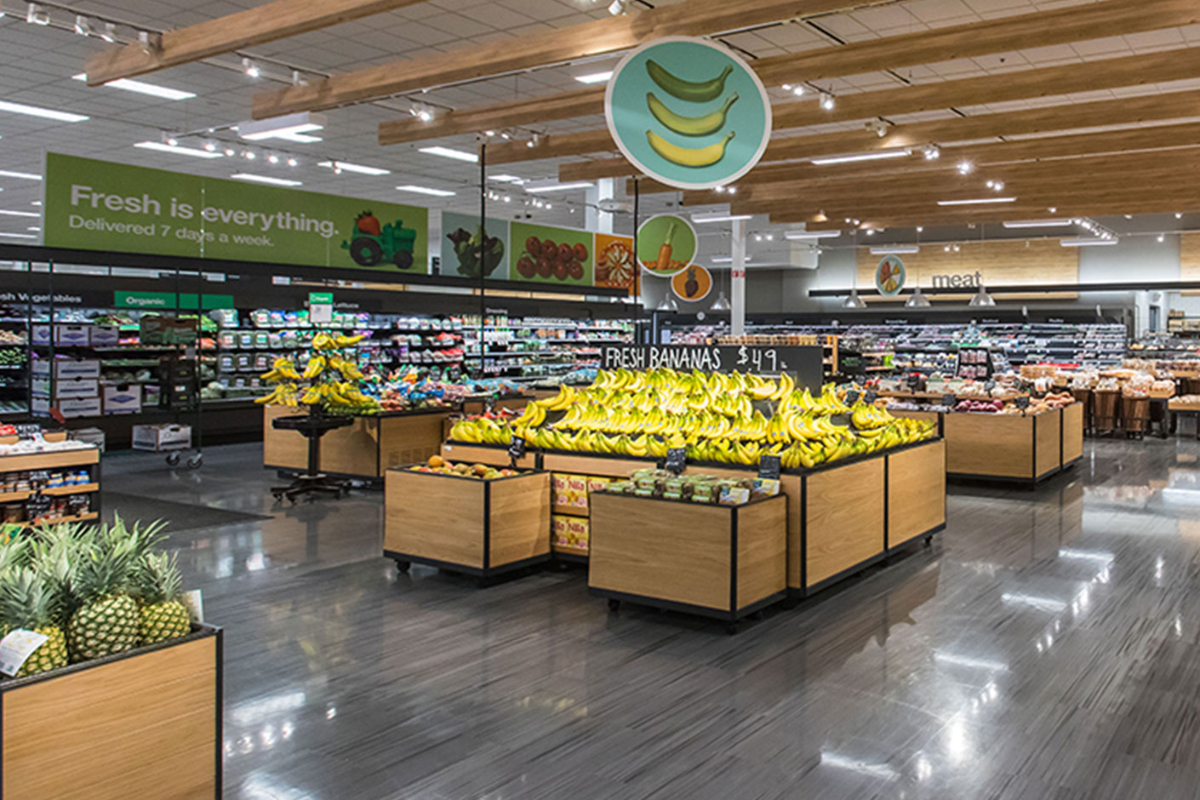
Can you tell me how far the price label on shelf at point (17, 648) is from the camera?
2.16 meters

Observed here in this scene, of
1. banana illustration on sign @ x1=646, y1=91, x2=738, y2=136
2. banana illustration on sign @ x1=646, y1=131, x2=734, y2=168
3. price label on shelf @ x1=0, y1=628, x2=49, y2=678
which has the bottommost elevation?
price label on shelf @ x1=0, y1=628, x2=49, y2=678

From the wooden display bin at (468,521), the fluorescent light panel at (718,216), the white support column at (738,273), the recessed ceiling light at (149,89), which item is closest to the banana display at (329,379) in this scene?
the wooden display bin at (468,521)

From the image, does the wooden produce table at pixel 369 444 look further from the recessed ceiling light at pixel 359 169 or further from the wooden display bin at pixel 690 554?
the recessed ceiling light at pixel 359 169

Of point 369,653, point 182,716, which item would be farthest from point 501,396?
point 182,716

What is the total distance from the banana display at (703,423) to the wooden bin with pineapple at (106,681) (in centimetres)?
349

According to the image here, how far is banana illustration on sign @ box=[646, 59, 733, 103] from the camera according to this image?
4695 millimetres

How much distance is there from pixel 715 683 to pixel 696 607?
75 centimetres

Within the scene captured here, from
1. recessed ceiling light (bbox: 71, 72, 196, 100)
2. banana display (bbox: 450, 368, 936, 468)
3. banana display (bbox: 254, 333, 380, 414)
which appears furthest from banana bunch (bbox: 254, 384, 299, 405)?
recessed ceiling light (bbox: 71, 72, 196, 100)

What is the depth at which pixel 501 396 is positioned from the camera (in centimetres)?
1152

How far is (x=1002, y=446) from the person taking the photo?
947cm

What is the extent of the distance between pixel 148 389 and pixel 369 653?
868 centimetres

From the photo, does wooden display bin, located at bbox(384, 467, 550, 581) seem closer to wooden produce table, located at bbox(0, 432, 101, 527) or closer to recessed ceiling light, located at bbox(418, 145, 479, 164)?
wooden produce table, located at bbox(0, 432, 101, 527)

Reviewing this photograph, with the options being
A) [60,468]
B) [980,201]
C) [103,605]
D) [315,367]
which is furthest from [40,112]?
[980,201]

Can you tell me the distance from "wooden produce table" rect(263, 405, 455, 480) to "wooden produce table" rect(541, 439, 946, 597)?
11.9 feet
